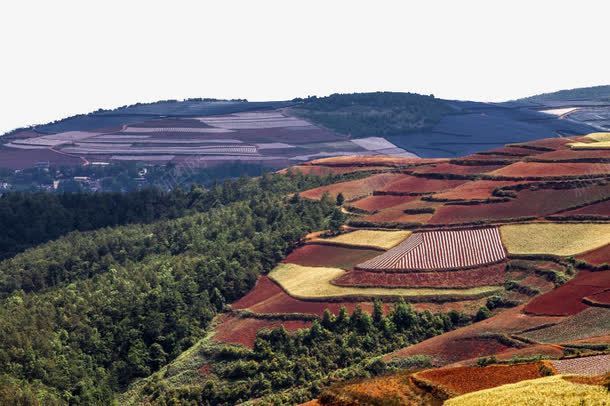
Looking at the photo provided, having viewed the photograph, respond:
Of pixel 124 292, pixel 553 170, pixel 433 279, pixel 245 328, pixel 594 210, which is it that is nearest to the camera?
pixel 245 328

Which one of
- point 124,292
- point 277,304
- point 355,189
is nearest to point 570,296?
point 277,304

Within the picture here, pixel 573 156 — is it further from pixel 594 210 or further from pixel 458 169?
pixel 594 210

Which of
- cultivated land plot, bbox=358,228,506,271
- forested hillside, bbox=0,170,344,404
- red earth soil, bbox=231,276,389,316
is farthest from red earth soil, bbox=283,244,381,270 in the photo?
red earth soil, bbox=231,276,389,316

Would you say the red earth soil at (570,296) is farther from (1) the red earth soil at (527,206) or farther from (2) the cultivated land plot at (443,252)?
(1) the red earth soil at (527,206)

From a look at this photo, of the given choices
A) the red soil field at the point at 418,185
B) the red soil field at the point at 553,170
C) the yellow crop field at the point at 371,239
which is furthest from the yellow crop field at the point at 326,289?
the red soil field at the point at 553,170

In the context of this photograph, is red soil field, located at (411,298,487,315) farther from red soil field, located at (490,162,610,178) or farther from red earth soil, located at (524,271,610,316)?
red soil field, located at (490,162,610,178)

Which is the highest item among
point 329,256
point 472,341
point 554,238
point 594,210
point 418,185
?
point 418,185
